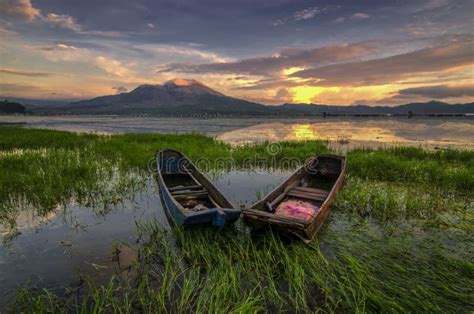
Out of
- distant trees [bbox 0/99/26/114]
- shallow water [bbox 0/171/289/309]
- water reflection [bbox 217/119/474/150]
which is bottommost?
shallow water [bbox 0/171/289/309]

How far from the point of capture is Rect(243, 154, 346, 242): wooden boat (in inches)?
239

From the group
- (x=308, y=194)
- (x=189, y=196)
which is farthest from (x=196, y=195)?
(x=308, y=194)

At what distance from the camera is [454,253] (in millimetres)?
6090

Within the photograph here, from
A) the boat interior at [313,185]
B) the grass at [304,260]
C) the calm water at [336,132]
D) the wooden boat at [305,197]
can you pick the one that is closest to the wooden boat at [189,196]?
the grass at [304,260]

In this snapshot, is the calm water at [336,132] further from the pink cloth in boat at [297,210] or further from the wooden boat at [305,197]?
the pink cloth in boat at [297,210]

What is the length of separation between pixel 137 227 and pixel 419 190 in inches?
428

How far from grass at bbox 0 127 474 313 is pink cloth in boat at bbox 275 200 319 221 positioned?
59 centimetres

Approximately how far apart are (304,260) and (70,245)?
19.2 feet

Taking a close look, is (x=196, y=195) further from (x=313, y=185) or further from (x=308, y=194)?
(x=313, y=185)

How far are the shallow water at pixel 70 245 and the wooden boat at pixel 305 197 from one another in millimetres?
1841

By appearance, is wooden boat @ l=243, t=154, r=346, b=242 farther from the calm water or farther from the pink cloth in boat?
the calm water

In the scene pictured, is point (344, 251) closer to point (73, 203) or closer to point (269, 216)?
point (269, 216)

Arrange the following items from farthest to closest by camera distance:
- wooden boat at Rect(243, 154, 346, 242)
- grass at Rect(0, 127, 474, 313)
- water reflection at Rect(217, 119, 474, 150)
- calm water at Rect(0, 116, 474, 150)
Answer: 1. calm water at Rect(0, 116, 474, 150)
2. water reflection at Rect(217, 119, 474, 150)
3. wooden boat at Rect(243, 154, 346, 242)
4. grass at Rect(0, 127, 474, 313)

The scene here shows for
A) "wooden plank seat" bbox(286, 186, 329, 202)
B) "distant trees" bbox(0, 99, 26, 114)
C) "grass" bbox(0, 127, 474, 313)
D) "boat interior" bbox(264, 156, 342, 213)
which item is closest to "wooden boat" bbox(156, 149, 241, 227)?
"grass" bbox(0, 127, 474, 313)
